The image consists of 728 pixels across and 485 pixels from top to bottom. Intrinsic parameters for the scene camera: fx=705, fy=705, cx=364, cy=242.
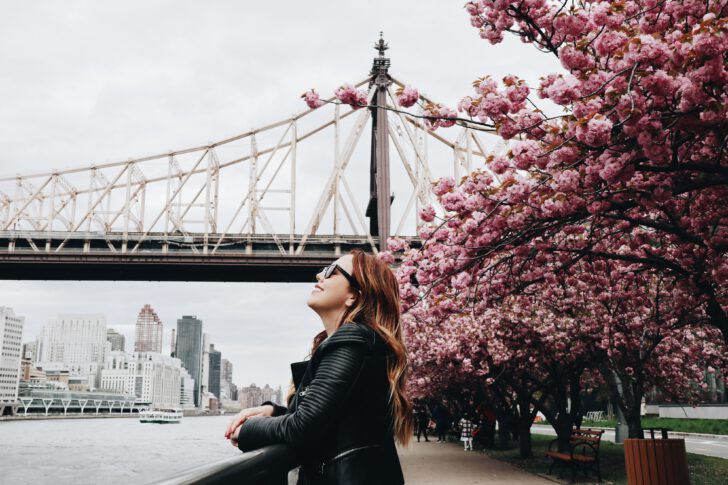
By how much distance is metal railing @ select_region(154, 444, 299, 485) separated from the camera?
1322 mm

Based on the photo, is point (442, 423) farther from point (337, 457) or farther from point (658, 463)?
point (337, 457)

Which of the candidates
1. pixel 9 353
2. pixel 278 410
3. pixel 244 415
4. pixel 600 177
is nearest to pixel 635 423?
pixel 600 177

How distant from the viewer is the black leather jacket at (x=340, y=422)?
186 cm

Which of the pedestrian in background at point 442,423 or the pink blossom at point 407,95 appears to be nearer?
the pink blossom at point 407,95

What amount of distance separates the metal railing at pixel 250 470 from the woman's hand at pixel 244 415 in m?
0.19

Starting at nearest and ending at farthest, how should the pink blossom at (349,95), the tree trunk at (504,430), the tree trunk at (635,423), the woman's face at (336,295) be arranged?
the woman's face at (336,295) < the pink blossom at (349,95) < the tree trunk at (635,423) < the tree trunk at (504,430)

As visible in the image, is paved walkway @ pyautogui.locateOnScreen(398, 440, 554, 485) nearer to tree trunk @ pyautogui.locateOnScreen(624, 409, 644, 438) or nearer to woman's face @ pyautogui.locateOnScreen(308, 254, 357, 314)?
tree trunk @ pyautogui.locateOnScreen(624, 409, 644, 438)

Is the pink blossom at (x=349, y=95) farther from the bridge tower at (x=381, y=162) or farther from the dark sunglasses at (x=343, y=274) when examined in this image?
the bridge tower at (x=381, y=162)

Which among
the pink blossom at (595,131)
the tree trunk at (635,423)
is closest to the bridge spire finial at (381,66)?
the tree trunk at (635,423)

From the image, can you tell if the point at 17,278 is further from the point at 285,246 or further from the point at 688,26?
the point at 688,26

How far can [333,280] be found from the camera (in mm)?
2301

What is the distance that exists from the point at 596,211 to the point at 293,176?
3788 cm

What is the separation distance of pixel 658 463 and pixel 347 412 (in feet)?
22.5

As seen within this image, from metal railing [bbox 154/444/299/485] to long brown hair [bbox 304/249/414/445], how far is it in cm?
35
